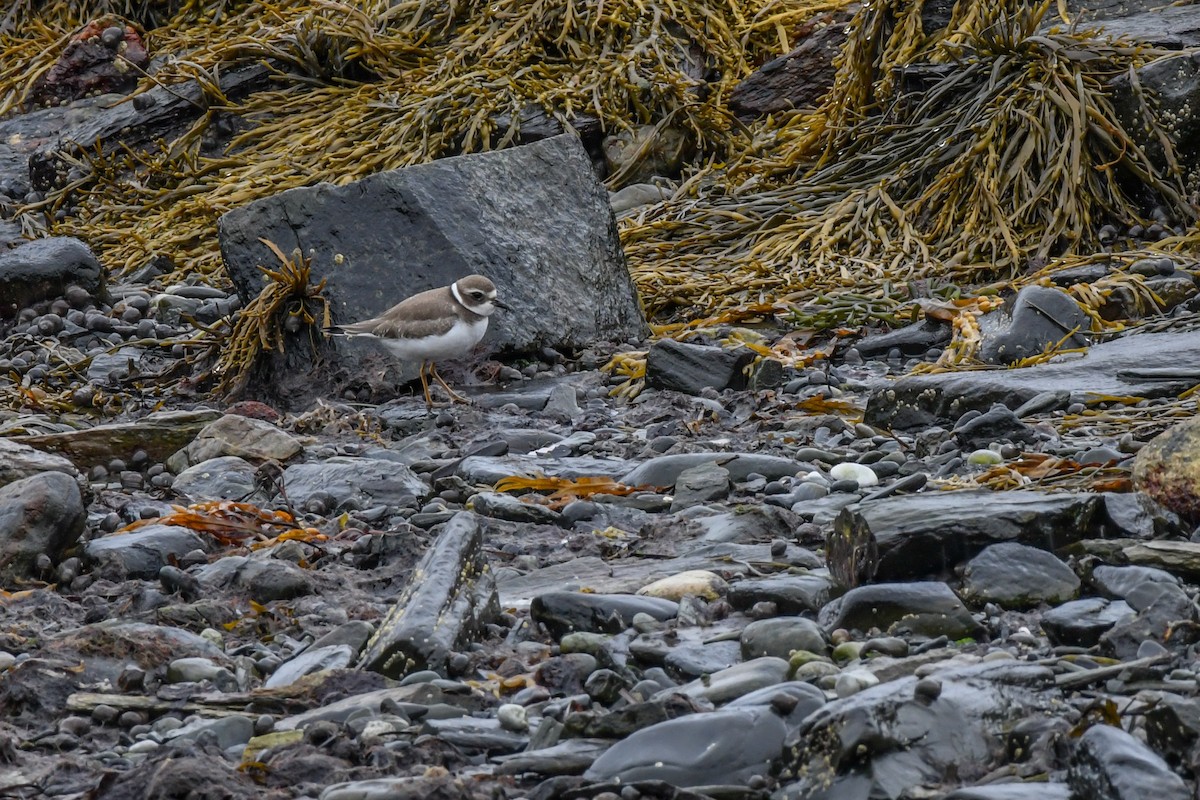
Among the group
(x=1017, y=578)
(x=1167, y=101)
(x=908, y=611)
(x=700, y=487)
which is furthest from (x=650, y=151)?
(x=908, y=611)

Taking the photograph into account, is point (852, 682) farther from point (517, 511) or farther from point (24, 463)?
point (24, 463)

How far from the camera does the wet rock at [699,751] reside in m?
2.34

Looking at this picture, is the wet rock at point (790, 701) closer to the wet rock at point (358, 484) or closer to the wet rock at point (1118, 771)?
the wet rock at point (1118, 771)

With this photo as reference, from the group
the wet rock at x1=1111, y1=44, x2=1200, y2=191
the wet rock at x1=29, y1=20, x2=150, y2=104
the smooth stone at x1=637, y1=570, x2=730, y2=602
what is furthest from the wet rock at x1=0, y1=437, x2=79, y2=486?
the wet rock at x1=29, y1=20, x2=150, y2=104

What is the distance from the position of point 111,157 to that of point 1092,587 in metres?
8.63

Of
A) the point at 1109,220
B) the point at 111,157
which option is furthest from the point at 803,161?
the point at 111,157

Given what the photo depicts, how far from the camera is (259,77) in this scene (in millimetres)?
10211

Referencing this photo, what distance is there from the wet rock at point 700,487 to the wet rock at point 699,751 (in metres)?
1.89

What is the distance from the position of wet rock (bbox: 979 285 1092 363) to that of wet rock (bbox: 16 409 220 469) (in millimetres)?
3175

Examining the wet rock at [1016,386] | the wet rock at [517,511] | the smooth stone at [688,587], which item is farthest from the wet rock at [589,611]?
the wet rock at [1016,386]

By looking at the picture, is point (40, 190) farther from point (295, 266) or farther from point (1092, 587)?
point (1092, 587)

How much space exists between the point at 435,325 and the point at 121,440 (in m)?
1.42

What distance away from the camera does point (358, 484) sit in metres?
4.75

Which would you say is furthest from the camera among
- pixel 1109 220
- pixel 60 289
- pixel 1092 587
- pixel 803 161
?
pixel 803 161
